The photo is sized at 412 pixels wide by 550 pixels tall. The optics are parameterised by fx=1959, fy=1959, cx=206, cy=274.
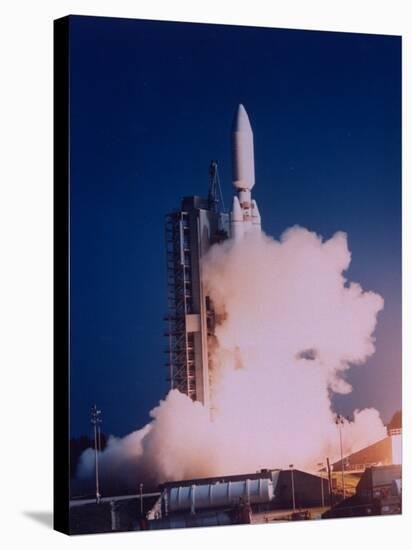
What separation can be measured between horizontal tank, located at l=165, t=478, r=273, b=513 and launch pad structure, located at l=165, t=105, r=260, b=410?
0.71 metres

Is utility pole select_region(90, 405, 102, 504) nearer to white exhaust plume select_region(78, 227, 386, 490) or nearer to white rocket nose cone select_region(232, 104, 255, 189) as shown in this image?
white exhaust plume select_region(78, 227, 386, 490)

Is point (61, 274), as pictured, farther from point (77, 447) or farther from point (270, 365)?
point (270, 365)

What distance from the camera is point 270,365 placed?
16703mm

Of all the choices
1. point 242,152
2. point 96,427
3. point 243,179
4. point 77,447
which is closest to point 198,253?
point 243,179

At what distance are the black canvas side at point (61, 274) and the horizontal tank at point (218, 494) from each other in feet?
3.03

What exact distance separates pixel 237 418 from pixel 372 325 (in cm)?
151

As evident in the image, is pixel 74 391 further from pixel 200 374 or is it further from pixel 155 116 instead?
pixel 155 116

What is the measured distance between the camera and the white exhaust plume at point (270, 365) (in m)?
16.4

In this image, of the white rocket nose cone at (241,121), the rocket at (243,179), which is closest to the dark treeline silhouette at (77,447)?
the rocket at (243,179)

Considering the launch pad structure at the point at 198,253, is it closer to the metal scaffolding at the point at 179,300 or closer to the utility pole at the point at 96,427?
the metal scaffolding at the point at 179,300

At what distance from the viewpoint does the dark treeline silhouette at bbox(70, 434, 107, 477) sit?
52.4ft

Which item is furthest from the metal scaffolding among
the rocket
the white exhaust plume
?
the rocket

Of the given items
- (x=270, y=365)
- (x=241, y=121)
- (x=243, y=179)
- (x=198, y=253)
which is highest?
(x=241, y=121)

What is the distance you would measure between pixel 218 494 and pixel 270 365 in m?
1.18
